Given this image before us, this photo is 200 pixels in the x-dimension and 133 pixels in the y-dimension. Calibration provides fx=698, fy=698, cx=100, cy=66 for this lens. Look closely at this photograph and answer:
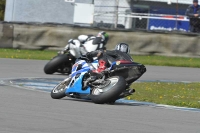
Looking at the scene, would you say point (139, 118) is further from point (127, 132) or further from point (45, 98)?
point (45, 98)

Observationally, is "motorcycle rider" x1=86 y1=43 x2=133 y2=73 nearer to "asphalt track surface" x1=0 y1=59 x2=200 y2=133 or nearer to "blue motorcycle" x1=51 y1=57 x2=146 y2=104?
"blue motorcycle" x1=51 y1=57 x2=146 y2=104

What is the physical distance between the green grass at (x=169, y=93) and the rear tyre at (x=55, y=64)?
220 centimetres

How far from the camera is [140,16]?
26391 mm

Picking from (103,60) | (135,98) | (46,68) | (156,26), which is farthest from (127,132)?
(156,26)

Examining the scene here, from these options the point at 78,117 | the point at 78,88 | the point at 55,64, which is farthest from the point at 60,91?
the point at 55,64

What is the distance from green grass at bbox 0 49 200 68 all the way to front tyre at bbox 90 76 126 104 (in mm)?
10206

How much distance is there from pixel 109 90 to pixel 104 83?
0.22 meters

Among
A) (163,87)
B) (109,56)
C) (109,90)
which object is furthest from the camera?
(163,87)

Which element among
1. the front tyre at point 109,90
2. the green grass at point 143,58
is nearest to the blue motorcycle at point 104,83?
the front tyre at point 109,90

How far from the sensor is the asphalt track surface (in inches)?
278

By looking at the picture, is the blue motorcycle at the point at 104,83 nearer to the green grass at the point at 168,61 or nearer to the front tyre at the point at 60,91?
the front tyre at the point at 60,91

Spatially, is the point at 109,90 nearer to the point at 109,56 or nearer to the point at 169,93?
the point at 109,56

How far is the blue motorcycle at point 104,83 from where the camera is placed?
32.2ft

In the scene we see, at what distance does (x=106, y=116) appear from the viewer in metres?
8.33
